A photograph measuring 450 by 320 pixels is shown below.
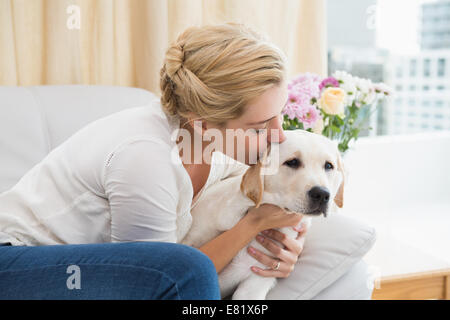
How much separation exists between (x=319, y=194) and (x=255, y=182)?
0.56ft

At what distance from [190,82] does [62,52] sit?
1.03m

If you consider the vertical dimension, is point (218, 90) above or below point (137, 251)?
above

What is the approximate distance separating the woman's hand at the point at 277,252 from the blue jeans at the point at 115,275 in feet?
1.18

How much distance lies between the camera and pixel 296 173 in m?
1.21

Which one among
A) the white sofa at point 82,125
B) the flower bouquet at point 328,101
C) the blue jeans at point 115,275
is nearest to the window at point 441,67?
the flower bouquet at point 328,101

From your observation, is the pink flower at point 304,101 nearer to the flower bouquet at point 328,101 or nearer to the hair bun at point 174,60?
the flower bouquet at point 328,101

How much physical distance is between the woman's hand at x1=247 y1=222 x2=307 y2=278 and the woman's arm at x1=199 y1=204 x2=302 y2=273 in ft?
0.13

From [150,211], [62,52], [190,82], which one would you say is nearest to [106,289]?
[150,211]

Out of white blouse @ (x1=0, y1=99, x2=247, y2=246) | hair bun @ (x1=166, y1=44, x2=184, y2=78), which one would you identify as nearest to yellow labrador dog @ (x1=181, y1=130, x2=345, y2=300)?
white blouse @ (x1=0, y1=99, x2=247, y2=246)

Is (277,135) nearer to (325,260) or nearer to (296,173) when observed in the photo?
(296,173)

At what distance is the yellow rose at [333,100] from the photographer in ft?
5.36

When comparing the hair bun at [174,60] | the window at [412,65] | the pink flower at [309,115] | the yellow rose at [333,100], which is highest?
the hair bun at [174,60]

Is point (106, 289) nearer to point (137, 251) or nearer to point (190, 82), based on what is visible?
point (137, 251)
